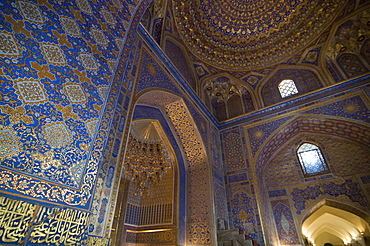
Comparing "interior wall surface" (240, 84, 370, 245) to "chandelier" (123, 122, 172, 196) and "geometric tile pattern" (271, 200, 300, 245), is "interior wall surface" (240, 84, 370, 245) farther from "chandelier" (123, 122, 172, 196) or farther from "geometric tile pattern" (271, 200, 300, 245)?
"chandelier" (123, 122, 172, 196)

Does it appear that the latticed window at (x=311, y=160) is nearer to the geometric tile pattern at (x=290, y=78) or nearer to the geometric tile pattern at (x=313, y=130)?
the geometric tile pattern at (x=313, y=130)

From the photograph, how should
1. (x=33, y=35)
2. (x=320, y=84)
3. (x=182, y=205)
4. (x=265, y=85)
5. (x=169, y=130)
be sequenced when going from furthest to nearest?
(x=265, y=85) < (x=320, y=84) < (x=169, y=130) < (x=182, y=205) < (x=33, y=35)

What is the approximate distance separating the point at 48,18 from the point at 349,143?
8.68m

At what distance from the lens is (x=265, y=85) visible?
8547 mm

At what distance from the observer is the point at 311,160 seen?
293 inches

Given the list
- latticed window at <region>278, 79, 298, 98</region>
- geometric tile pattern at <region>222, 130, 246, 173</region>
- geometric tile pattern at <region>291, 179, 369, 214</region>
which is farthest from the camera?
latticed window at <region>278, 79, 298, 98</region>

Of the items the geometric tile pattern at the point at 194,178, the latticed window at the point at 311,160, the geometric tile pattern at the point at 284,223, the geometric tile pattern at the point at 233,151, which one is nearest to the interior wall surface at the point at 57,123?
the geometric tile pattern at the point at 194,178

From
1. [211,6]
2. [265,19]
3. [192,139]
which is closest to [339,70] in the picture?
[265,19]

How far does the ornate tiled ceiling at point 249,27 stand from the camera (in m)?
7.09

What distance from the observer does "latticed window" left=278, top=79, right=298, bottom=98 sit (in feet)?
26.0

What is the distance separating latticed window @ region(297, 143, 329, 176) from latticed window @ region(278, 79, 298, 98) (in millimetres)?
1969

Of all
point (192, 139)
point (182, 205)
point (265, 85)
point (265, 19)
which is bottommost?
point (182, 205)

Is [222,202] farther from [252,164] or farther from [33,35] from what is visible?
[33,35]

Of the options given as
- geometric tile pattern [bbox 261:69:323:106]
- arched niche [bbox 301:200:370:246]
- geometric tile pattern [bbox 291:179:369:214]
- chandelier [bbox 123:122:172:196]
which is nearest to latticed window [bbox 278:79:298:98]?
geometric tile pattern [bbox 261:69:323:106]
